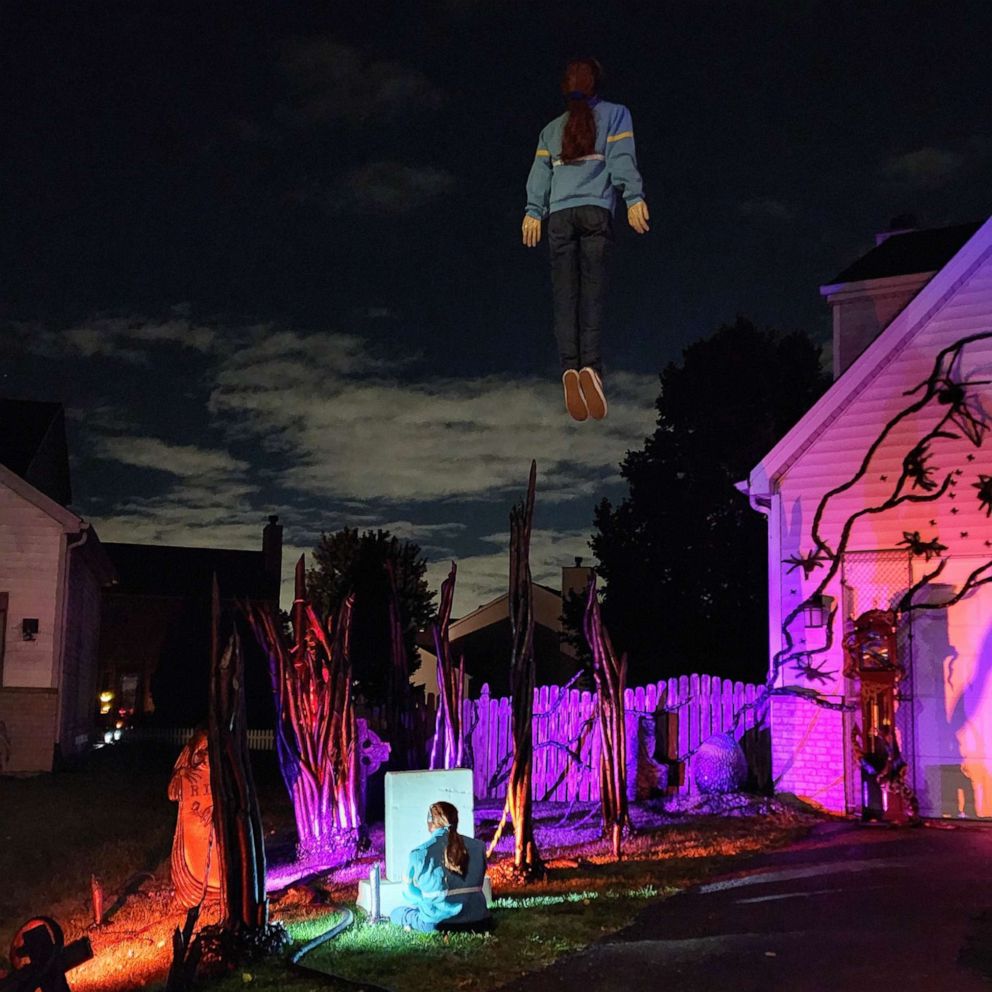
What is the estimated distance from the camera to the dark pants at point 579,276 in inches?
194

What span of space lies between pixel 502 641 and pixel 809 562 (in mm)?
32767

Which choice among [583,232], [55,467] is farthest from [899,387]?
[55,467]

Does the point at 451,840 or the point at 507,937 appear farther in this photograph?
the point at 451,840

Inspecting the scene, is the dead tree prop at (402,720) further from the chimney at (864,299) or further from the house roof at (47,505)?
the house roof at (47,505)

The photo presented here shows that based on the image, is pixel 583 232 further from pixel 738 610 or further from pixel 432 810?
pixel 738 610

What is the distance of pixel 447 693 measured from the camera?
10.8 metres

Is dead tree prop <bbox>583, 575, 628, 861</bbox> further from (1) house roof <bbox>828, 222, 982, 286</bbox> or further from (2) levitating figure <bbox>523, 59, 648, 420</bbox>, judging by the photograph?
(1) house roof <bbox>828, 222, 982, 286</bbox>

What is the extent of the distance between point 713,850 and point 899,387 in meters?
5.94

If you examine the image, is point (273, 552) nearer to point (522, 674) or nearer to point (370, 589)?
point (370, 589)

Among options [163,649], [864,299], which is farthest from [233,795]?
[163,649]

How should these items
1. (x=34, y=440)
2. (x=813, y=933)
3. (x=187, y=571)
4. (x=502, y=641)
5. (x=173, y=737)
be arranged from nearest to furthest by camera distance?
(x=813, y=933)
(x=34, y=440)
(x=173, y=737)
(x=187, y=571)
(x=502, y=641)

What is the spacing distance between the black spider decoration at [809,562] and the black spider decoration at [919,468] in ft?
4.36

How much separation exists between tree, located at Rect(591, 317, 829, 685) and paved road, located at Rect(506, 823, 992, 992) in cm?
1672

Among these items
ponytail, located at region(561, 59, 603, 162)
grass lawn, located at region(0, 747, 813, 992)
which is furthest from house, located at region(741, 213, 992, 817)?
ponytail, located at region(561, 59, 603, 162)
